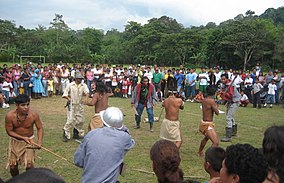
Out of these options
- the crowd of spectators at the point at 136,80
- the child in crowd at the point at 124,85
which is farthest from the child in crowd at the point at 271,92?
the child in crowd at the point at 124,85

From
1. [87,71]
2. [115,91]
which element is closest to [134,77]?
[115,91]

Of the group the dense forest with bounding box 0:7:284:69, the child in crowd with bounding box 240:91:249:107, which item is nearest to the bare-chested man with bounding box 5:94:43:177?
the child in crowd with bounding box 240:91:249:107

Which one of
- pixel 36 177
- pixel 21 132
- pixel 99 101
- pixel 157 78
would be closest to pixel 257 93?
pixel 157 78

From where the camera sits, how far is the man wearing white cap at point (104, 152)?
360 centimetres

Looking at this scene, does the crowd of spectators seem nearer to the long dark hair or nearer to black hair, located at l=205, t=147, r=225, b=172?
black hair, located at l=205, t=147, r=225, b=172

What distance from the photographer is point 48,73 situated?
18.4 metres

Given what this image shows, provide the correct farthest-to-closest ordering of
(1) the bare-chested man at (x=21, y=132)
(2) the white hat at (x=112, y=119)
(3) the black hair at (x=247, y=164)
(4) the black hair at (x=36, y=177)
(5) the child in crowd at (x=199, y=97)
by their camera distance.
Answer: (5) the child in crowd at (x=199, y=97) → (1) the bare-chested man at (x=21, y=132) → (2) the white hat at (x=112, y=119) → (3) the black hair at (x=247, y=164) → (4) the black hair at (x=36, y=177)

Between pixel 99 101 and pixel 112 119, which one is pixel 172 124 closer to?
pixel 99 101

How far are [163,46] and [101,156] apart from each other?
153 ft

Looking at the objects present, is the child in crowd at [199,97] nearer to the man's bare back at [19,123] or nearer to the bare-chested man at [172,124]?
the bare-chested man at [172,124]

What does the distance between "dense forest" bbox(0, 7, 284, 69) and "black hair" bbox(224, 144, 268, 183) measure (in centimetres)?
3950

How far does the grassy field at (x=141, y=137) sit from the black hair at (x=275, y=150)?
1192 millimetres

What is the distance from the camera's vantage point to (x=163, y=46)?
49.3 meters

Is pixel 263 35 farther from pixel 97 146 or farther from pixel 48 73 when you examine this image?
pixel 97 146
